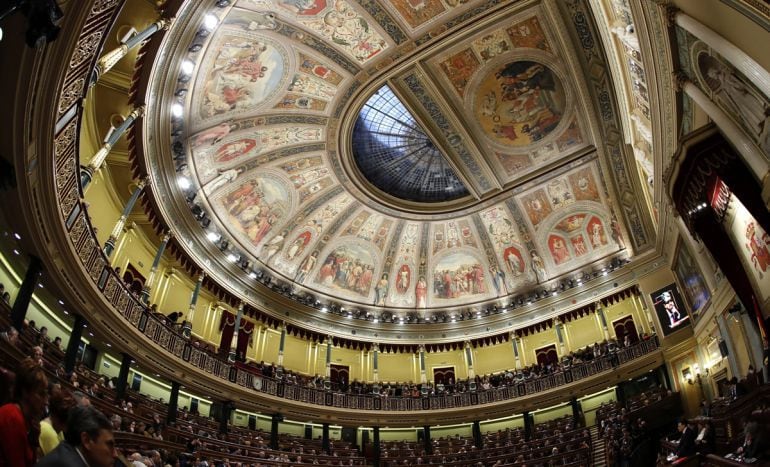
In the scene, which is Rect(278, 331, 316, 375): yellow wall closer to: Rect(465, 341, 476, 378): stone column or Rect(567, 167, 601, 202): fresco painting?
Rect(465, 341, 476, 378): stone column

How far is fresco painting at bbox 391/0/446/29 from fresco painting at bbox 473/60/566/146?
389 cm

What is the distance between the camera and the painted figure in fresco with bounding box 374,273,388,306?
2622 cm

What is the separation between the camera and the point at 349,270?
25.9 meters

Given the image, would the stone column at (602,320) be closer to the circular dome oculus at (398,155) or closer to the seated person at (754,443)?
the circular dome oculus at (398,155)

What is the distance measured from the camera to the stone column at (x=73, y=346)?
11.0 metres

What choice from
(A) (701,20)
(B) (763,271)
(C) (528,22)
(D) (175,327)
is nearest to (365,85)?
(C) (528,22)

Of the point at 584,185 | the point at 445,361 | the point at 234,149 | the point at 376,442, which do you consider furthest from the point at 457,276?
the point at 234,149

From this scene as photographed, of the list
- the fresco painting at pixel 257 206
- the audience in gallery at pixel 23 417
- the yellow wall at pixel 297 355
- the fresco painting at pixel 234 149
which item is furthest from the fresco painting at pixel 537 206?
the audience in gallery at pixel 23 417

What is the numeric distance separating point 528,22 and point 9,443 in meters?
19.0

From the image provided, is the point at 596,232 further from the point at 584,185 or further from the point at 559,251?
the point at 584,185

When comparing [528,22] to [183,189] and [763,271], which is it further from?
[183,189]

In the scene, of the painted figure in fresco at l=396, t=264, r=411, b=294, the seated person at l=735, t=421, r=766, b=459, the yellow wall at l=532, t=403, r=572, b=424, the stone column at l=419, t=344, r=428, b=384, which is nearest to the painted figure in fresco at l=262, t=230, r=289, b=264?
the painted figure in fresco at l=396, t=264, r=411, b=294

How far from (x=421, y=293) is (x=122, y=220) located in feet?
54.5

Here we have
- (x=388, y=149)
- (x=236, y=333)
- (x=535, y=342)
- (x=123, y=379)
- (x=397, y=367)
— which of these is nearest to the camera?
(x=123, y=379)
